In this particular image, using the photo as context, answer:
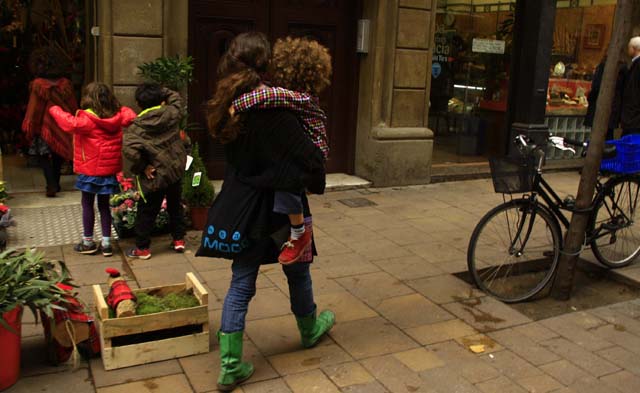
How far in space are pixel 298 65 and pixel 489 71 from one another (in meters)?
7.30

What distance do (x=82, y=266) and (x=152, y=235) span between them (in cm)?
95

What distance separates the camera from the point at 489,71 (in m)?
10.1

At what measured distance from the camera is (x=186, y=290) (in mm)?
4285

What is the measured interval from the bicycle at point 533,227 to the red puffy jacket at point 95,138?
2.95m

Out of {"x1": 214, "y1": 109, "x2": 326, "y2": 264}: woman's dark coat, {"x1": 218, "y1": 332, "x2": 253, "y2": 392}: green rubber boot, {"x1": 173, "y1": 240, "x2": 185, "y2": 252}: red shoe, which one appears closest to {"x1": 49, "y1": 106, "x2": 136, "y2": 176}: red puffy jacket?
{"x1": 173, "y1": 240, "x2": 185, "y2": 252}: red shoe

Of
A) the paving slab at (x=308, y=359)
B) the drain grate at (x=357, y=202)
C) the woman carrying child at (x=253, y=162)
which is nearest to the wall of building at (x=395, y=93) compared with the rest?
the drain grate at (x=357, y=202)

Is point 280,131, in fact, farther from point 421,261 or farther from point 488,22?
point 488,22

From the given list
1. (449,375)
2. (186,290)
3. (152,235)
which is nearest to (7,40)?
(152,235)

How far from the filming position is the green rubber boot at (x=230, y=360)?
141 inches

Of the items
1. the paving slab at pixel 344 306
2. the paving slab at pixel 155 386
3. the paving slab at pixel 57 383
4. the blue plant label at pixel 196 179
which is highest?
the blue plant label at pixel 196 179

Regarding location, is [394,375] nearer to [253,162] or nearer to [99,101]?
[253,162]

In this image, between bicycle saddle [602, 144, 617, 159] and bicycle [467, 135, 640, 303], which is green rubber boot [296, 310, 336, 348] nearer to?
bicycle [467, 135, 640, 303]

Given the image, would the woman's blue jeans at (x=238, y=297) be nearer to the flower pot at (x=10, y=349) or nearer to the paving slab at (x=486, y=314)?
the flower pot at (x=10, y=349)

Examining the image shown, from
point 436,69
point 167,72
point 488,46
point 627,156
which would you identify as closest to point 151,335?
point 167,72
